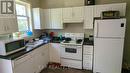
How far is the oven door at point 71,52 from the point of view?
10.3 ft

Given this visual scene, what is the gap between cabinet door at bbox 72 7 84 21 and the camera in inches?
129

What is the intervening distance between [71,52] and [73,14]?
1.30 m

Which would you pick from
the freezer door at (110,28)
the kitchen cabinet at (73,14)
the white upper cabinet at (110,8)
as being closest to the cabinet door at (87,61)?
the freezer door at (110,28)

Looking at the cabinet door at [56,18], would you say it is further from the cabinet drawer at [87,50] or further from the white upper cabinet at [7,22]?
the white upper cabinet at [7,22]

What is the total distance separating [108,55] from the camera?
266 cm

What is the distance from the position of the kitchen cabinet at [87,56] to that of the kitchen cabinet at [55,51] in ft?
2.92

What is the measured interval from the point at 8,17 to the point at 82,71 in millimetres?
2592

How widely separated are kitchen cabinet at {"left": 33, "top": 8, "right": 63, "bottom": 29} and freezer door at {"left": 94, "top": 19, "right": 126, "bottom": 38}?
141 cm

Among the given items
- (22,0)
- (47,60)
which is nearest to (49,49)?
(47,60)

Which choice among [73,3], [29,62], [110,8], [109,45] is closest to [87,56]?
[109,45]

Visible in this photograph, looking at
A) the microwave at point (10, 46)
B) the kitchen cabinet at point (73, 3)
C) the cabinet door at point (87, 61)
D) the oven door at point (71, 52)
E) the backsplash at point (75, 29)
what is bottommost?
the cabinet door at point (87, 61)

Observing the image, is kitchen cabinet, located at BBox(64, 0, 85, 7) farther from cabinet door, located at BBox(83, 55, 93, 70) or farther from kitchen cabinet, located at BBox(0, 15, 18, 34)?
kitchen cabinet, located at BBox(0, 15, 18, 34)

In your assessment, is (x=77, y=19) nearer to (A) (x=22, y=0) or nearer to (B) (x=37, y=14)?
(B) (x=37, y=14)

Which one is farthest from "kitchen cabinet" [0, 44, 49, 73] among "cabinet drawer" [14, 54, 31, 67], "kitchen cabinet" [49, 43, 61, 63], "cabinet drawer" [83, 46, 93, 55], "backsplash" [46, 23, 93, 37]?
"cabinet drawer" [83, 46, 93, 55]
